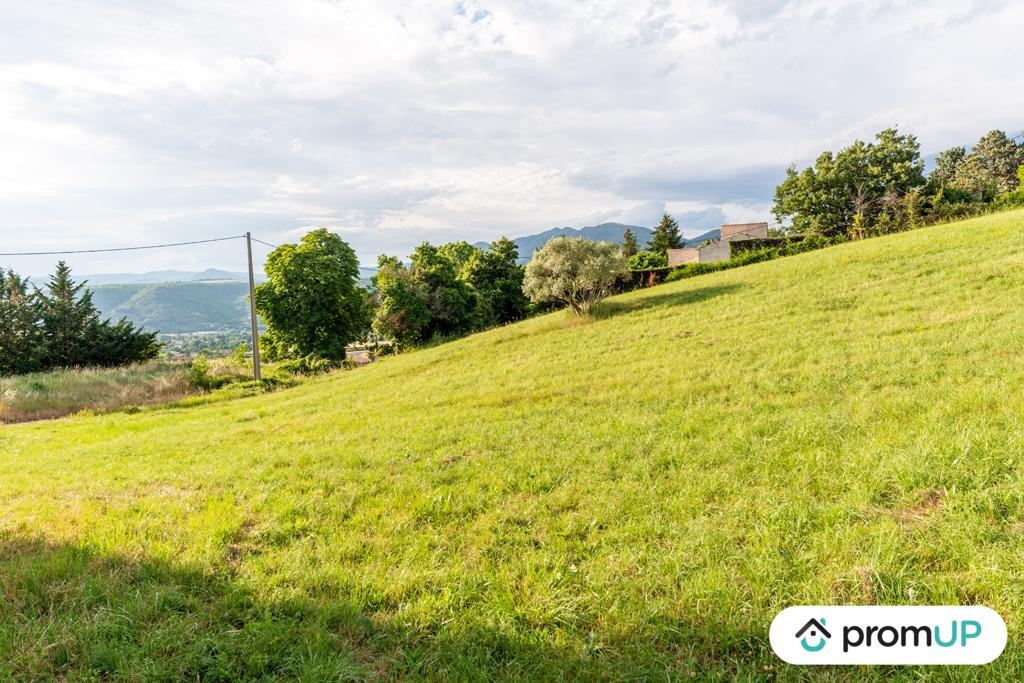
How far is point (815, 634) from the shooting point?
259 centimetres

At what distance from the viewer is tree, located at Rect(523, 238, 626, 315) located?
735 inches

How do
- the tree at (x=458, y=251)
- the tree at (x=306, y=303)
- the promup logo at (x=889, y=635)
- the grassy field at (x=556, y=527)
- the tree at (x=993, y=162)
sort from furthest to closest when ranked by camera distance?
the tree at (x=993, y=162) < the tree at (x=458, y=251) < the tree at (x=306, y=303) < the grassy field at (x=556, y=527) < the promup logo at (x=889, y=635)

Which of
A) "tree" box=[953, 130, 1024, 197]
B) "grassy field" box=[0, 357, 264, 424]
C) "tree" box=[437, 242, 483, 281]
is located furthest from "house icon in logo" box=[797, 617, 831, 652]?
"tree" box=[953, 130, 1024, 197]

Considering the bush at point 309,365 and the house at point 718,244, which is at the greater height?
the house at point 718,244

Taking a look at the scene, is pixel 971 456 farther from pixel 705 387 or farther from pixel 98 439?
pixel 98 439

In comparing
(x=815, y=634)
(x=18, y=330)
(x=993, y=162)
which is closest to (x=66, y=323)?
(x=18, y=330)

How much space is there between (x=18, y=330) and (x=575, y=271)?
31.4 meters

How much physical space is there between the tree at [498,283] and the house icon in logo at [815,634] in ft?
118

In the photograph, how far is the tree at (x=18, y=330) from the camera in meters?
24.5

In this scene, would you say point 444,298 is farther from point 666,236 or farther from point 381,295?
point 666,236

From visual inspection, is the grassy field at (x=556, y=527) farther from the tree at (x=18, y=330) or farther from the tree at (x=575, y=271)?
the tree at (x=18, y=330)

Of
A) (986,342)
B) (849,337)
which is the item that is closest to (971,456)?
(986,342)

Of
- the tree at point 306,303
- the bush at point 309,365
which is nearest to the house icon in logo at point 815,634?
the bush at point 309,365

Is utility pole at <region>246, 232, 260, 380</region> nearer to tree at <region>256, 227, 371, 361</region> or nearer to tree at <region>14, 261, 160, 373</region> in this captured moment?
tree at <region>256, 227, 371, 361</region>
